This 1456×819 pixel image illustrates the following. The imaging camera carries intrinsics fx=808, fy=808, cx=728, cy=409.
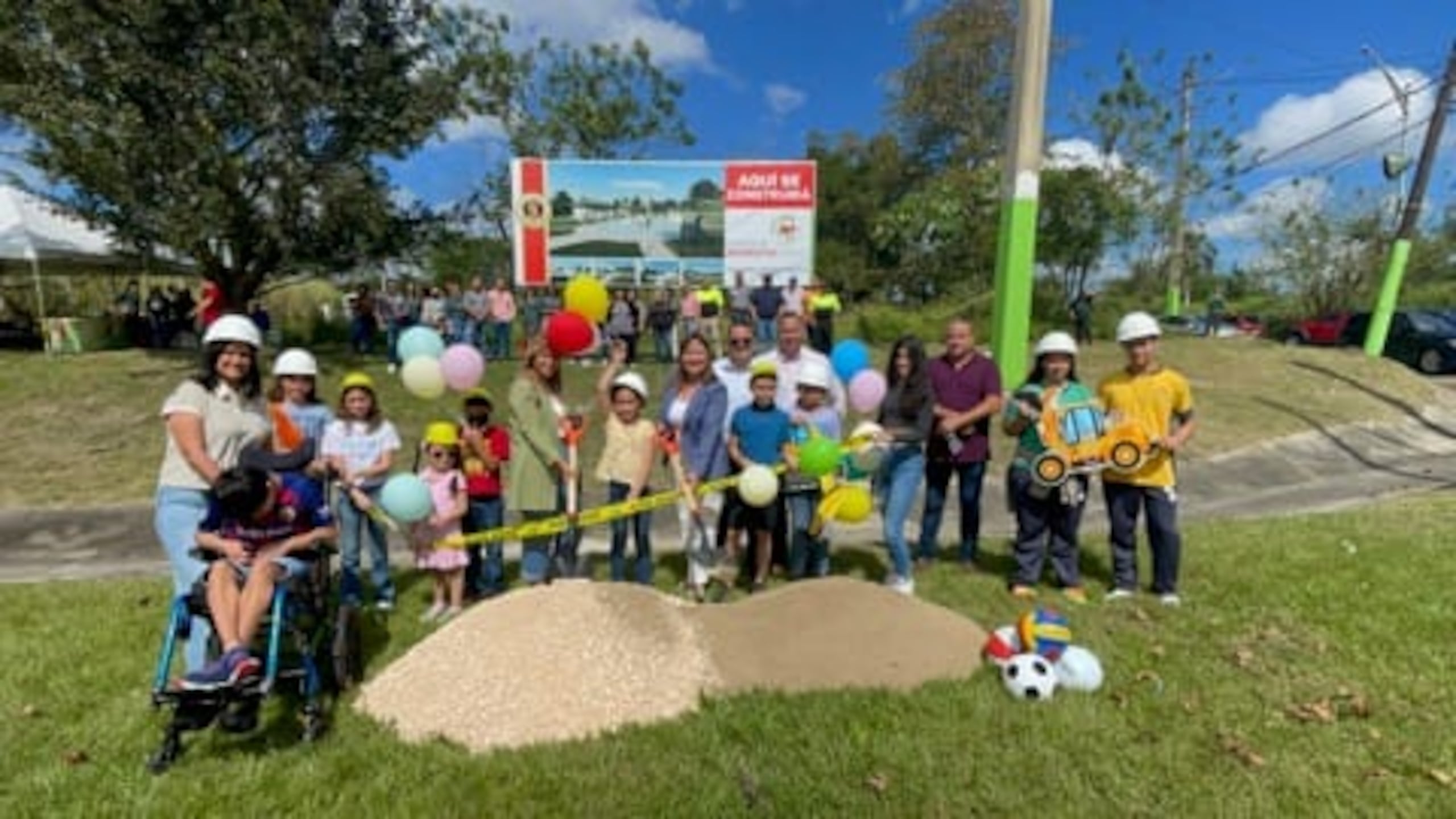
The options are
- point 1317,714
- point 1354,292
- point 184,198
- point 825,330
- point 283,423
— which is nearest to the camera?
point 1317,714

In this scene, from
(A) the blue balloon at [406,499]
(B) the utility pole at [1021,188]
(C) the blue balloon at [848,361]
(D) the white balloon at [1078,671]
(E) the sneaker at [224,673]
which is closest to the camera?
(E) the sneaker at [224,673]

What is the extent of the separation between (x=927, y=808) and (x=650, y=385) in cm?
1201

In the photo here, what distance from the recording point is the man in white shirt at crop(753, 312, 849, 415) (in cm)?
576

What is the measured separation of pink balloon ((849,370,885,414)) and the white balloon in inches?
86.9

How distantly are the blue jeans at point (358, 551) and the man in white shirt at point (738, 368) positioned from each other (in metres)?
2.53

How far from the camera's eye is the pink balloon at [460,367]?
5129 millimetres

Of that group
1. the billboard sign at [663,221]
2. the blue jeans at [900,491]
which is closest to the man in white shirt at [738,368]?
the blue jeans at [900,491]

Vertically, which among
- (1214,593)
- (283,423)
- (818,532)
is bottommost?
(1214,593)

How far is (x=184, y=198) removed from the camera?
13.2m

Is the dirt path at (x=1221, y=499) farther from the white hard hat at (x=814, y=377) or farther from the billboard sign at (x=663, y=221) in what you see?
the billboard sign at (x=663, y=221)

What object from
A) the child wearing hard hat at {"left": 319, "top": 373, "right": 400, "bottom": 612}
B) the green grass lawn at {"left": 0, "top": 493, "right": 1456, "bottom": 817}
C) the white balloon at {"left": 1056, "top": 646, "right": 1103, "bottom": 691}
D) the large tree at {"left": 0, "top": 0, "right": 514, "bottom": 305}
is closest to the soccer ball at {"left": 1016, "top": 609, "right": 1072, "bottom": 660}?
the white balloon at {"left": 1056, "top": 646, "right": 1103, "bottom": 691}

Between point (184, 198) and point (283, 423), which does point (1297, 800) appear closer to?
point (283, 423)

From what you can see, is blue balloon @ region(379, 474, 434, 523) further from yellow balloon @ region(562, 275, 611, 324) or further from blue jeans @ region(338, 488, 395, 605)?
yellow balloon @ region(562, 275, 611, 324)

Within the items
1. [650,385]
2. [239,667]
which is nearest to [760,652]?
[239,667]
